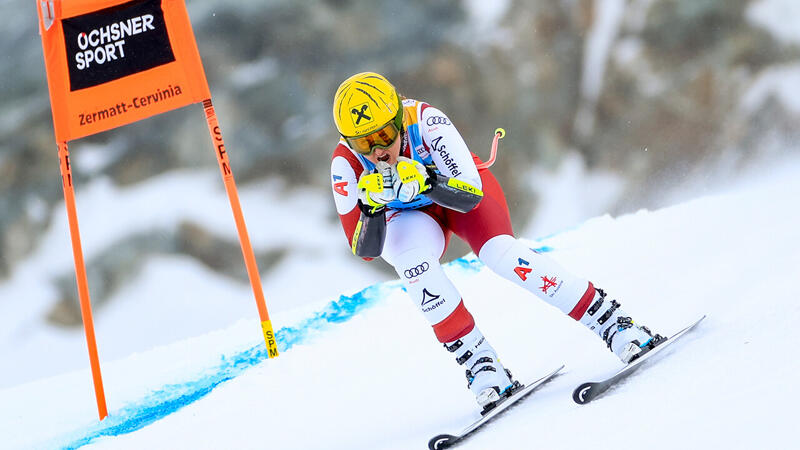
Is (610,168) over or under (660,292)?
over

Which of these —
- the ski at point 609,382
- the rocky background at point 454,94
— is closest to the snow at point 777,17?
the rocky background at point 454,94

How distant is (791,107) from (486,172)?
9.44 m

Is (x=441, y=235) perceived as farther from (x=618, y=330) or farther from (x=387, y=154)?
(x=618, y=330)

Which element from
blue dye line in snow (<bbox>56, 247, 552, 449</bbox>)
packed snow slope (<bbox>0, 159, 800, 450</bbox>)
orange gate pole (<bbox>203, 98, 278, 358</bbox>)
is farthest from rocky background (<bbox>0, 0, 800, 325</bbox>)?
orange gate pole (<bbox>203, 98, 278, 358</bbox>)

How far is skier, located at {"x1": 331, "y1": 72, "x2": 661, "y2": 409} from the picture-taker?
281 cm

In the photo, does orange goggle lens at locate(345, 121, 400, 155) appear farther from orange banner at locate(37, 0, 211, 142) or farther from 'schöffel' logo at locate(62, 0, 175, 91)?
'schöffel' logo at locate(62, 0, 175, 91)

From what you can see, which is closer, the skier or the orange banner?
the skier

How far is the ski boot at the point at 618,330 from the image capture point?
9.12 feet

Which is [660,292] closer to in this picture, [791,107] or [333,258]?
[333,258]

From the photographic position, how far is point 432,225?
10.2 feet

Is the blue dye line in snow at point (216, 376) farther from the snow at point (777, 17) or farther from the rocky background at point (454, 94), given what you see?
the snow at point (777, 17)

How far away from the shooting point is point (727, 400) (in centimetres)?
215

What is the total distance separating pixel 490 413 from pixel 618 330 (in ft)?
1.96

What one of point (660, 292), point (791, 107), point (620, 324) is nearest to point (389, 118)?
point (620, 324)
